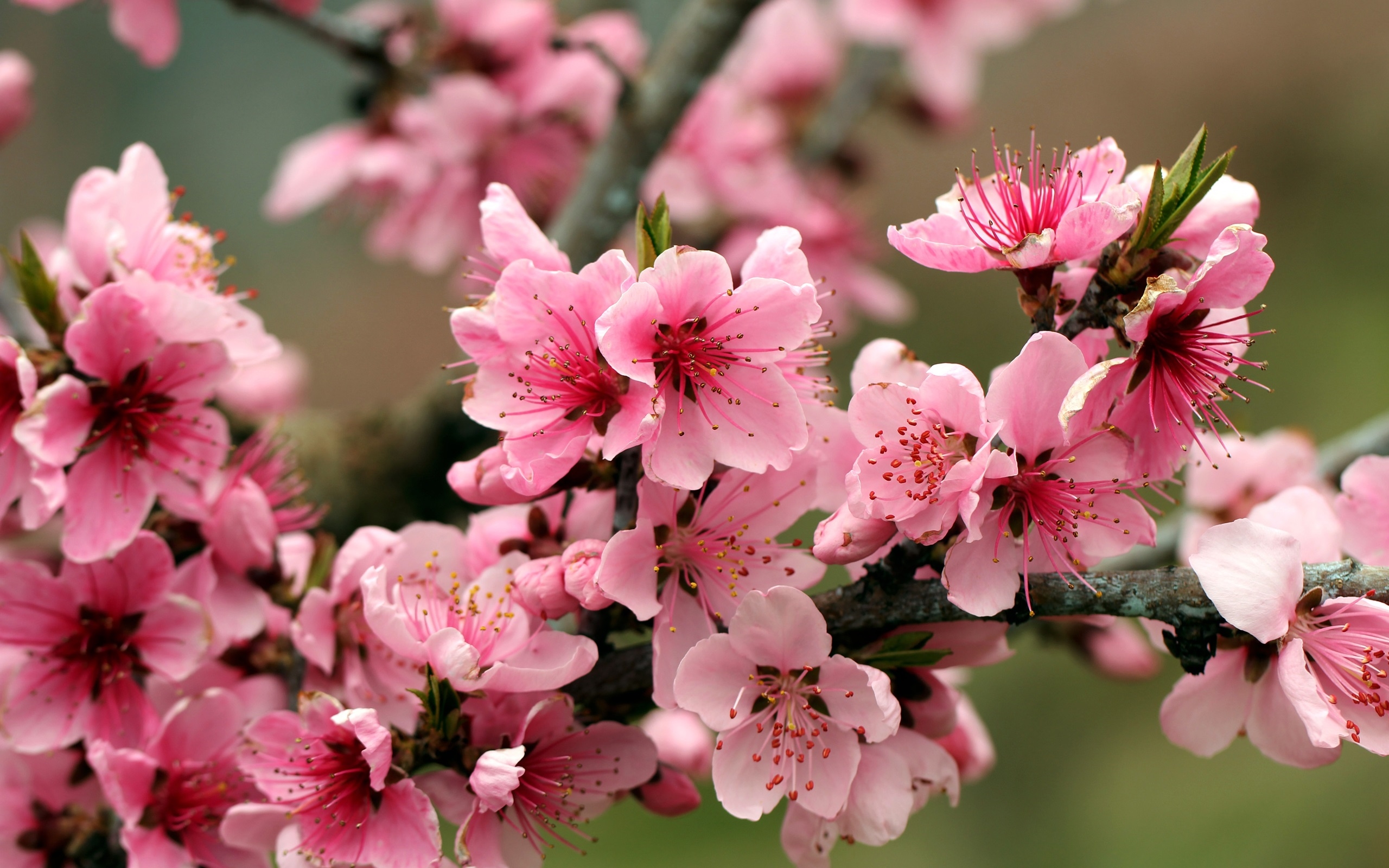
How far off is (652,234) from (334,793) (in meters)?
0.53

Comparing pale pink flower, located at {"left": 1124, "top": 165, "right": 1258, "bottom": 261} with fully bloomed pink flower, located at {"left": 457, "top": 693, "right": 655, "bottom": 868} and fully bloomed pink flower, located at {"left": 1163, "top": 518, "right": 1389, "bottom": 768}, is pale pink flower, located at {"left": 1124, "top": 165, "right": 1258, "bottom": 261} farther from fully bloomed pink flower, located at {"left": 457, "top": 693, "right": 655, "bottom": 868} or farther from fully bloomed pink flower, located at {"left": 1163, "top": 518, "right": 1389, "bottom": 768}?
fully bloomed pink flower, located at {"left": 457, "top": 693, "right": 655, "bottom": 868}

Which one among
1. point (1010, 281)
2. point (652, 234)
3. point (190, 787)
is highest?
point (652, 234)

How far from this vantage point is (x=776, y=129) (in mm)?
2129

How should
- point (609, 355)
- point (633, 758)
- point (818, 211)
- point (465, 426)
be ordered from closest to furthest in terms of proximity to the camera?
point (609, 355)
point (633, 758)
point (465, 426)
point (818, 211)

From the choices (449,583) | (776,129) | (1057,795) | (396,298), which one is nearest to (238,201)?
(396,298)

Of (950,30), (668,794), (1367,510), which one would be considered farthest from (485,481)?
(950,30)

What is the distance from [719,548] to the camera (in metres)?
0.84

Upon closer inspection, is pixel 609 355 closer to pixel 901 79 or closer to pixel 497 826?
pixel 497 826

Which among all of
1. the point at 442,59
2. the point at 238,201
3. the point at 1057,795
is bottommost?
the point at 1057,795

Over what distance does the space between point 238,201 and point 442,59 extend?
4.81m

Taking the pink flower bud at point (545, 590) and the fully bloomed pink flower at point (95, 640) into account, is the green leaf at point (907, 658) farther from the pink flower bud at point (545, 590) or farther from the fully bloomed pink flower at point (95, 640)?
the fully bloomed pink flower at point (95, 640)

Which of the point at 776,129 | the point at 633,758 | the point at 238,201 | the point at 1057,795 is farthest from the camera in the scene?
the point at 238,201

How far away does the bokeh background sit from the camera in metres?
2.97

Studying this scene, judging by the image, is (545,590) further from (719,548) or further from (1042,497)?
(1042,497)
